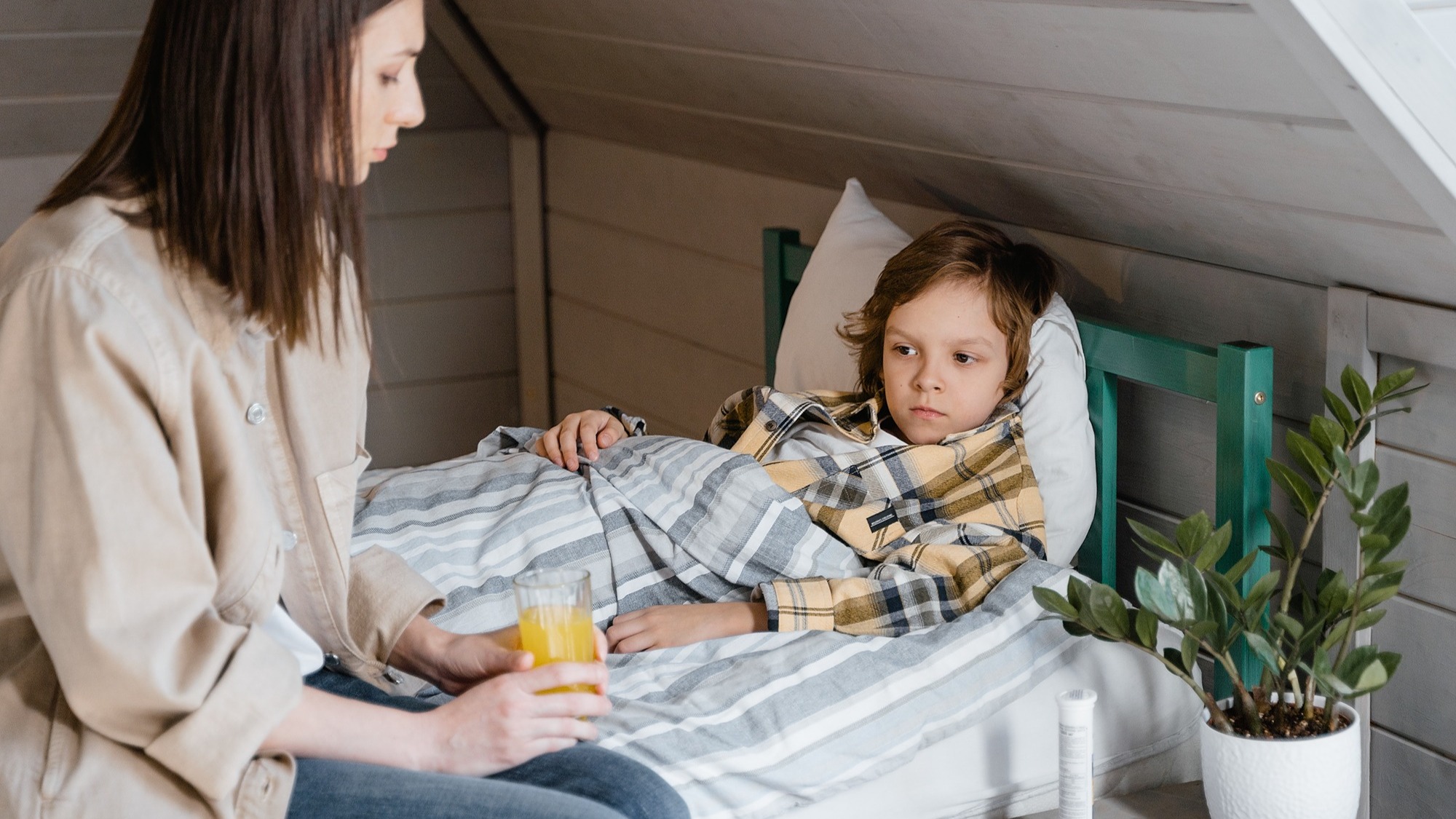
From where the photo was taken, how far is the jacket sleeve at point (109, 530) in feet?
2.81

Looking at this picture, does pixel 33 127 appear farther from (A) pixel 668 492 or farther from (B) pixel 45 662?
(B) pixel 45 662

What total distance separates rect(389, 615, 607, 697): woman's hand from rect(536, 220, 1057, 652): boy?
31cm

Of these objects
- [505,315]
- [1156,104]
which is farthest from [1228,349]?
[505,315]

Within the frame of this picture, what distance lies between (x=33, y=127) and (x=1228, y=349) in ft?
7.99

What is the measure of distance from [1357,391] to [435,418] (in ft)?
8.14

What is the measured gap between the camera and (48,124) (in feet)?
9.09

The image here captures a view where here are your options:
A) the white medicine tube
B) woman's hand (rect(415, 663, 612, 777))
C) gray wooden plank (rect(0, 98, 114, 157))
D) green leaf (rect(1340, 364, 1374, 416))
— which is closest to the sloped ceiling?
green leaf (rect(1340, 364, 1374, 416))

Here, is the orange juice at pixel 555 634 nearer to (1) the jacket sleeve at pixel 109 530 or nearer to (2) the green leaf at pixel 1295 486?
(1) the jacket sleeve at pixel 109 530

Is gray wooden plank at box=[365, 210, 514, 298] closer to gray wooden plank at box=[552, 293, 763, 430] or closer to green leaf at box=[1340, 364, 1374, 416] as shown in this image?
gray wooden plank at box=[552, 293, 763, 430]

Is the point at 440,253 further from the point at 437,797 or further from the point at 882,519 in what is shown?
the point at 437,797

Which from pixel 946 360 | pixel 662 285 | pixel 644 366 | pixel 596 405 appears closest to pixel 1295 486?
pixel 946 360

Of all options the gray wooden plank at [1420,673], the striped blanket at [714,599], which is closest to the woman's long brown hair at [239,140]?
the striped blanket at [714,599]

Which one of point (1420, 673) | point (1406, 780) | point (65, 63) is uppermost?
point (65, 63)

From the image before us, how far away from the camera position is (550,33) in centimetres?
251
